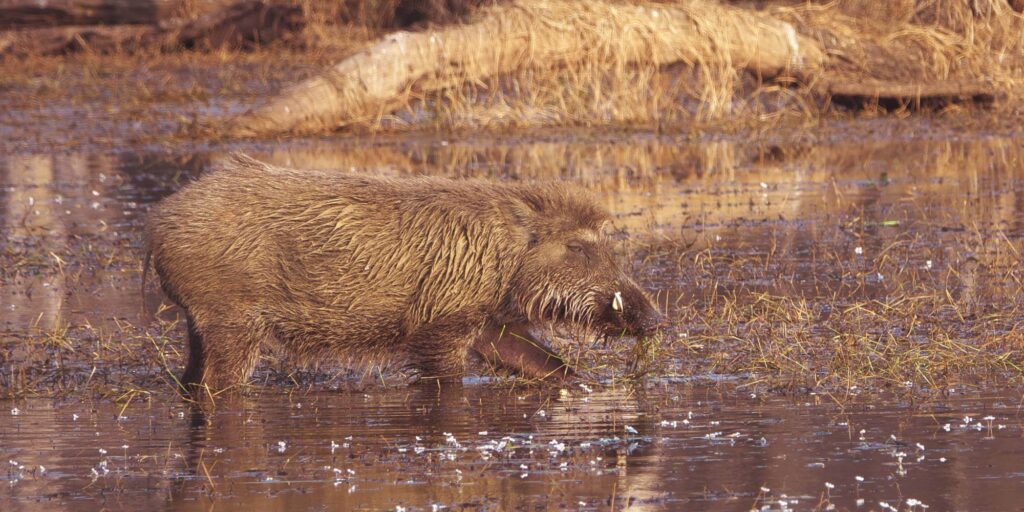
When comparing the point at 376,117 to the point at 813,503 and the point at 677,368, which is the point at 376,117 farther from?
the point at 813,503

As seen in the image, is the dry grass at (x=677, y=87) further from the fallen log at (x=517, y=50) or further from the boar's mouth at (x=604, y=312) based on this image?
the boar's mouth at (x=604, y=312)

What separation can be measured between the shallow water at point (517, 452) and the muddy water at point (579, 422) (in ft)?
0.05

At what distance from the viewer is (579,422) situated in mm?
7957

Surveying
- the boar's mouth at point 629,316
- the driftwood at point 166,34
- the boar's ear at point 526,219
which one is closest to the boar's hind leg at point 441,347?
the boar's ear at point 526,219

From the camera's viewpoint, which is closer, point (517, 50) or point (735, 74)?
point (517, 50)

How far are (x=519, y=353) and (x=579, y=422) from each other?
115cm

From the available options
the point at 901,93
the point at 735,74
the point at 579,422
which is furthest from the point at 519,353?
the point at 901,93

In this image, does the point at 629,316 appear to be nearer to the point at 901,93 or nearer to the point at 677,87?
→ the point at 677,87

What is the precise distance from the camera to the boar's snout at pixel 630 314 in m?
8.86

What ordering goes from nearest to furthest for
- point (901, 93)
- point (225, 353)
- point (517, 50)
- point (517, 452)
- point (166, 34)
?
point (517, 452) < point (225, 353) < point (517, 50) < point (901, 93) < point (166, 34)

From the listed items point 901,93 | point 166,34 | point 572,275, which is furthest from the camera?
point 166,34

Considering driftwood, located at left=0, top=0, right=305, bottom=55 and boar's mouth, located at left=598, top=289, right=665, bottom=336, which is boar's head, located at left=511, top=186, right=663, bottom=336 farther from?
driftwood, located at left=0, top=0, right=305, bottom=55

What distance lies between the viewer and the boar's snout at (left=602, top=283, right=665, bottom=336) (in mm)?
8859

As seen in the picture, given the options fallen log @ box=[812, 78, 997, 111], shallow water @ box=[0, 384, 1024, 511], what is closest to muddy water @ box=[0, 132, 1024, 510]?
shallow water @ box=[0, 384, 1024, 511]
